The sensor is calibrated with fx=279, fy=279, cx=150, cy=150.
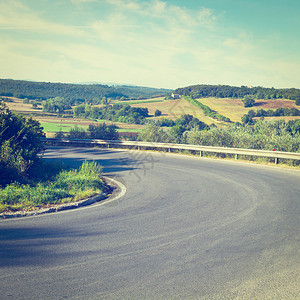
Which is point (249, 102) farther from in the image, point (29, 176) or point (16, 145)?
point (29, 176)

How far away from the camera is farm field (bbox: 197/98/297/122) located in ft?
169

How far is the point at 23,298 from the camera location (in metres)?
3.80

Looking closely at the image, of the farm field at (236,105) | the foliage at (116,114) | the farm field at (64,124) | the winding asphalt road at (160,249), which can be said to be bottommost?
the winding asphalt road at (160,249)

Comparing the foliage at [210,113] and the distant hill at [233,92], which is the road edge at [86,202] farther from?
the distant hill at [233,92]

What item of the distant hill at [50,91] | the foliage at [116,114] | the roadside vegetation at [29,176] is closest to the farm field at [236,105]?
the foliage at [116,114]

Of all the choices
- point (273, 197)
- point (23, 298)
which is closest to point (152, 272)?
point (23, 298)

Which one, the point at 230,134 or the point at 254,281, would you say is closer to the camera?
the point at 254,281

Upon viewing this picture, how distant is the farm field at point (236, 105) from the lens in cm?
5139

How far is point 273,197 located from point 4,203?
832 centimetres

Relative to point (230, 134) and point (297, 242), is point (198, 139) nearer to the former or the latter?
point (230, 134)

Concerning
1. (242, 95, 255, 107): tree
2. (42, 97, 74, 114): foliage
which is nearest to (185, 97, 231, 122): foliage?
(242, 95, 255, 107): tree

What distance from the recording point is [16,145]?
11.4 m

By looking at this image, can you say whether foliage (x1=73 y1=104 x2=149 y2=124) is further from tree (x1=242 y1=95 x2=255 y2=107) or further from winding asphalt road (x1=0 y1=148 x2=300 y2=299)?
winding asphalt road (x1=0 y1=148 x2=300 y2=299)

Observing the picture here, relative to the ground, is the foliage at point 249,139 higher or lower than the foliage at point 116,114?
lower
